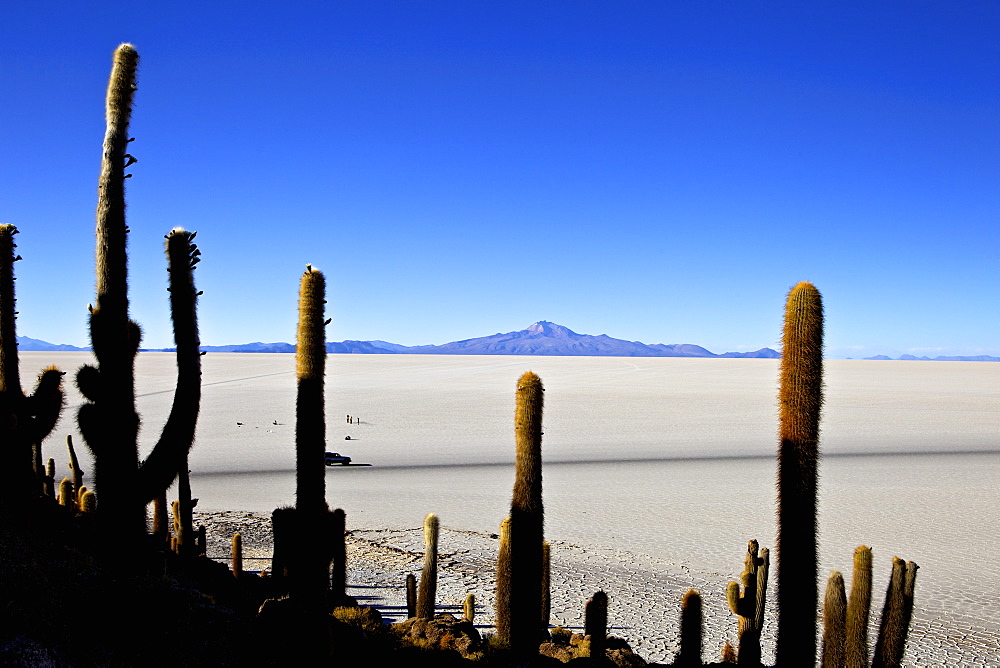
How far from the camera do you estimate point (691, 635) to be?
715cm

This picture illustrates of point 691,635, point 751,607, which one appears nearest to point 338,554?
point 691,635

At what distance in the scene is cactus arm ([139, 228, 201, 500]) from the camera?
7223 mm

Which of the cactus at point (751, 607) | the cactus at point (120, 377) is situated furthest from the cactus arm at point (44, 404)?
the cactus at point (751, 607)

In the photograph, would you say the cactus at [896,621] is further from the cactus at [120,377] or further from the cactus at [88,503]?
the cactus at [88,503]

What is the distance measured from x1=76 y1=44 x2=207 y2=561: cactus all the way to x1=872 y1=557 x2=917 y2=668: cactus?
23.0ft

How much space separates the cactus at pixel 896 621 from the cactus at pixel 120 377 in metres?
7.00

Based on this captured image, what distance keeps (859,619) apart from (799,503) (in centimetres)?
150

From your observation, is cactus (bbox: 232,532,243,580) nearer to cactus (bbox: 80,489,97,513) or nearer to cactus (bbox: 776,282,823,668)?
cactus (bbox: 80,489,97,513)

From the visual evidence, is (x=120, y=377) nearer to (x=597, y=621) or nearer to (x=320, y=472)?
(x=320, y=472)

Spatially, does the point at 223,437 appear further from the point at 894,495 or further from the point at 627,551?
the point at 894,495

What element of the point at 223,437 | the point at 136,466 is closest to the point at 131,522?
the point at 136,466

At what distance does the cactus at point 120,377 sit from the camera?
6844 mm

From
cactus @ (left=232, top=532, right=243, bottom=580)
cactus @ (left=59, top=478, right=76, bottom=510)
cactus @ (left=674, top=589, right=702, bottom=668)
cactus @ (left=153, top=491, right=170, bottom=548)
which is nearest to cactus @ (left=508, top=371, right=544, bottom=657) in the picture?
cactus @ (left=674, top=589, right=702, bottom=668)

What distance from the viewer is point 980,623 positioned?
1041 cm
